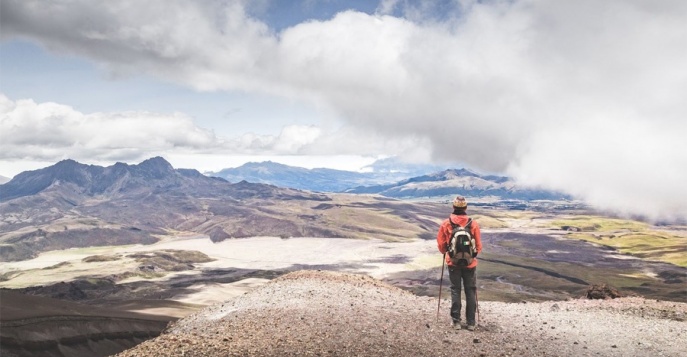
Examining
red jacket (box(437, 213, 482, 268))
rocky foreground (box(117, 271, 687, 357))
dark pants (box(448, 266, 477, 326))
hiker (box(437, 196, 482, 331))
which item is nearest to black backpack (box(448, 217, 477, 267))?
hiker (box(437, 196, 482, 331))

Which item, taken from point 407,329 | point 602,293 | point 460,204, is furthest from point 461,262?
point 602,293

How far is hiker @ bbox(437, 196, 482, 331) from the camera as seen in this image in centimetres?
2061

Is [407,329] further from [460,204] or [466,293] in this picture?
[460,204]

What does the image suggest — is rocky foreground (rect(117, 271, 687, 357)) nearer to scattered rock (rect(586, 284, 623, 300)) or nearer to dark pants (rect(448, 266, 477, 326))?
dark pants (rect(448, 266, 477, 326))

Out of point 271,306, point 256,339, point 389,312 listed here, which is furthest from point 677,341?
point 271,306

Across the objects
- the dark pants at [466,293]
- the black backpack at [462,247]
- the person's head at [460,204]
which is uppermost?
the person's head at [460,204]

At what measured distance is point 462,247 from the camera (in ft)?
67.5

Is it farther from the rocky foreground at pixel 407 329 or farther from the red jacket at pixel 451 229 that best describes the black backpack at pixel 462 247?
the rocky foreground at pixel 407 329

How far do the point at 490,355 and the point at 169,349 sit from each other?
12.4 m

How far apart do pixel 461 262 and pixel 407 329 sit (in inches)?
154

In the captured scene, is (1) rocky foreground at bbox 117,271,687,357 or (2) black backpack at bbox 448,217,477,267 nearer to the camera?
(1) rocky foreground at bbox 117,271,687,357

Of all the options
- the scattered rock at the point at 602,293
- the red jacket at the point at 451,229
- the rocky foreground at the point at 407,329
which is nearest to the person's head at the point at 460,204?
the red jacket at the point at 451,229

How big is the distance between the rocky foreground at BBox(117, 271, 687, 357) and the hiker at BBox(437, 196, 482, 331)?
33.1 inches

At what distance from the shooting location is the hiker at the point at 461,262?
20.6 metres
